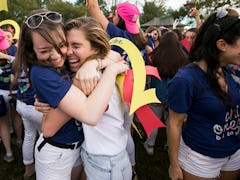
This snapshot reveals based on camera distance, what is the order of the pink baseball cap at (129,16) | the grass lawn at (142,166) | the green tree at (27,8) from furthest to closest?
the green tree at (27,8) → the grass lawn at (142,166) → the pink baseball cap at (129,16)

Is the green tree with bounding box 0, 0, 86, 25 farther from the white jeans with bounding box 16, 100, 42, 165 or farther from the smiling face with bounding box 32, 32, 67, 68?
the smiling face with bounding box 32, 32, 67, 68

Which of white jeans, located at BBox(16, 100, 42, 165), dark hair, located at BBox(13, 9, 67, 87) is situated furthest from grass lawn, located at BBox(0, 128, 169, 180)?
dark hair, located at BBox(13, 9, 67, 87)

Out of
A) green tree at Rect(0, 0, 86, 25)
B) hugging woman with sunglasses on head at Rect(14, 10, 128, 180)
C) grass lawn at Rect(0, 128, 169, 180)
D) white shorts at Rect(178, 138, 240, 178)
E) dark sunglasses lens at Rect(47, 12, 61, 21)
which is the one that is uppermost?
dark sunglasses lens at Rect(47, 12, 61, 21)

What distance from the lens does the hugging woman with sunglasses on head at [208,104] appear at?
1652 millimetres

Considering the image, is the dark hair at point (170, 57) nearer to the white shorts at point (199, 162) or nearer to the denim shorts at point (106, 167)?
the white shorts at point (199, 162)

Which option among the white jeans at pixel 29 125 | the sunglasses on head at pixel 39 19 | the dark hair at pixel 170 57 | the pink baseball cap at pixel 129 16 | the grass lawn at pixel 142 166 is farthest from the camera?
the dark hair at pixel 170 57

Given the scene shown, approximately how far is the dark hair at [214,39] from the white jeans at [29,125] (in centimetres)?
174

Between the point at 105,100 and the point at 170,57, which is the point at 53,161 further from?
the point at 170,57

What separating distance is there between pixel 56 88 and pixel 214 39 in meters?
1.03

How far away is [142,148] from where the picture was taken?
4109mm

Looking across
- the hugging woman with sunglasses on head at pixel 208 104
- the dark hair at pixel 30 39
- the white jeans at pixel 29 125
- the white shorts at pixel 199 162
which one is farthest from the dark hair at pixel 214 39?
the white jeans at pixel 29 125

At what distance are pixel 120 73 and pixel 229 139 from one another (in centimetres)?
87

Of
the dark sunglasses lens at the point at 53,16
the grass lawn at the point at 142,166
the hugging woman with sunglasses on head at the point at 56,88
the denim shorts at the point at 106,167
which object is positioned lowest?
the grass lawn at the point at 142,166

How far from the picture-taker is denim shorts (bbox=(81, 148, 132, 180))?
1434 millimetres
